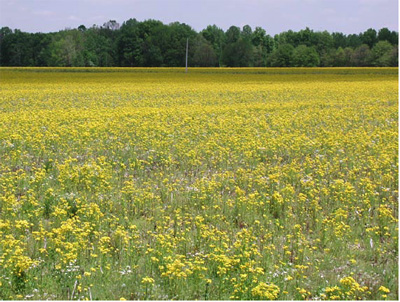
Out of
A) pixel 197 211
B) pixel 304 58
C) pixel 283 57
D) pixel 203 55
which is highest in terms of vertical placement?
pixel 203 55

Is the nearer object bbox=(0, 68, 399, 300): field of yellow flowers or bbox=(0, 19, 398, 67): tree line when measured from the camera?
bbox=(0, 68, 399, 300): field of yellow flowers

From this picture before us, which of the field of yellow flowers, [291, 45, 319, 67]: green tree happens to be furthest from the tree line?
the field of yellow flowers

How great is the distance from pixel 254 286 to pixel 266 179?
15.3 ft

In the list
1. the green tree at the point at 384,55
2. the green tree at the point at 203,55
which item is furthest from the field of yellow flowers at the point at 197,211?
the green tree at the point at 384,55

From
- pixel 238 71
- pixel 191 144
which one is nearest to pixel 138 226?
pixel 191 144

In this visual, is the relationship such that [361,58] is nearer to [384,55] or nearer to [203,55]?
[384,55]

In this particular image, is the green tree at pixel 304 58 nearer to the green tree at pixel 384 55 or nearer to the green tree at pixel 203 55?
the green tree at pixel 384 55

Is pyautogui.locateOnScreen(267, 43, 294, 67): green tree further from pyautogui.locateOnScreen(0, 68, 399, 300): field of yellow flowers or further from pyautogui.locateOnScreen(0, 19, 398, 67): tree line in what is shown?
pyautogui.locateOnScreen(0, 68, 399, 300): field of yellow flowers

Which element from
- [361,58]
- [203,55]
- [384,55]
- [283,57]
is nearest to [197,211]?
[203,55]

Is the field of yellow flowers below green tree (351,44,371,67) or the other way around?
below

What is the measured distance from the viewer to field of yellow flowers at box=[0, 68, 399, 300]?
5914 mm

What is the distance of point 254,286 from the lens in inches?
227

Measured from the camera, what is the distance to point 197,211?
8.49 metres

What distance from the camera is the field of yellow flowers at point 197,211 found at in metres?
5.91
